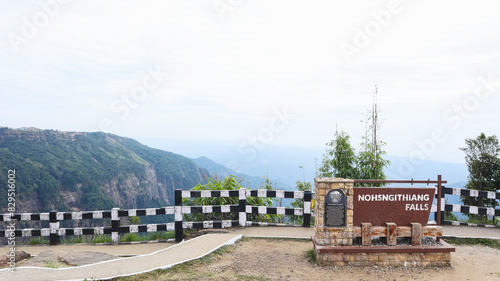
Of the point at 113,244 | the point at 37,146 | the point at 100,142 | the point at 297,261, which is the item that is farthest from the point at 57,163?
the point at 297,261

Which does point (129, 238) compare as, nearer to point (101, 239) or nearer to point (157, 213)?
point (101, 239)

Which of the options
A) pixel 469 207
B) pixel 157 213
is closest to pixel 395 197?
pixel 469 207

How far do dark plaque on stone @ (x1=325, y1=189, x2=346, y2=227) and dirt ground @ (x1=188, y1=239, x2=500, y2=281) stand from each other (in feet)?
3.06

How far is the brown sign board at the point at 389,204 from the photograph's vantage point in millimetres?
7934

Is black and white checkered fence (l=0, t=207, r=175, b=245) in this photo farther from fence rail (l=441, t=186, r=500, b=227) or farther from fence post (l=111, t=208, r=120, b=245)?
fence rail (l=441, t=186, r=500, b=227)

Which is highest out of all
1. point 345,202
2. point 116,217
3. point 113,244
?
point 345,202

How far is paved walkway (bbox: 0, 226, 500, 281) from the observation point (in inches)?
257

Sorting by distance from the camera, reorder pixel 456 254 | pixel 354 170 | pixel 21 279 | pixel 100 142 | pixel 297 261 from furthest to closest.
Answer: pixel 100 142, pixel 354 170, pixel 456 254, pixel 297 261, pixel 21 279

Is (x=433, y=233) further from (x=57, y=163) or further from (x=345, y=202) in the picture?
(x=57, y=163)

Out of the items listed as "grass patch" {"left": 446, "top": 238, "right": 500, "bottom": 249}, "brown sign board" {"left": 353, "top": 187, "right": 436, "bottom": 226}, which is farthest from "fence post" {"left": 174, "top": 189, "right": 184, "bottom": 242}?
"grass patch" {"left": 446, "top": 238, "right": 500, "bottom": 249}

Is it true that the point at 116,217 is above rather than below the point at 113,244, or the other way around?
above

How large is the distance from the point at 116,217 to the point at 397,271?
711cm

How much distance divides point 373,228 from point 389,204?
2.08 ft

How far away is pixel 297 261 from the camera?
8039 millimetres
